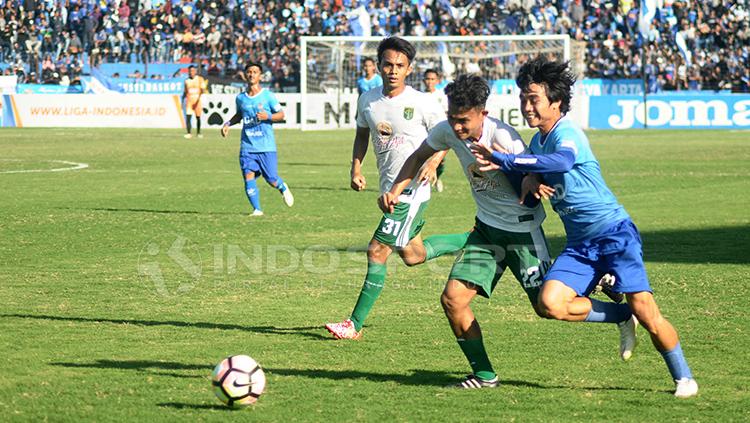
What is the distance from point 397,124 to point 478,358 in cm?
281

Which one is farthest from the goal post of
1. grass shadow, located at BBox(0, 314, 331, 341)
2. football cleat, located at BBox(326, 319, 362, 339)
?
football cleat, located at BBox(326, 319, 362, 339)

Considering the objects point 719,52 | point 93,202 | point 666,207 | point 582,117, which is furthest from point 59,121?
point 666,207

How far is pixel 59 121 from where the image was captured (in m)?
48.6

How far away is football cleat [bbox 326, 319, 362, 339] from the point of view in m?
8.18

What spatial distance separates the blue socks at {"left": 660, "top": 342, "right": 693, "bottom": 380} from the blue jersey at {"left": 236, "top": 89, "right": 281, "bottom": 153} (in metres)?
11.1

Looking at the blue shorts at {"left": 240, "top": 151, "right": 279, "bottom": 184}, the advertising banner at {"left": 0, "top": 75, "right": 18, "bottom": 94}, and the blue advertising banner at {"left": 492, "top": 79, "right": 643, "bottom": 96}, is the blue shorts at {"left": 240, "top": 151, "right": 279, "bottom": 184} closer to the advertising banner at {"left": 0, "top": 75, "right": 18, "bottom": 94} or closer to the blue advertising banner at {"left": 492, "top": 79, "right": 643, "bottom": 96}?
the blue advertising banner at {"left": 492, "top": 79, "right": 643, "bottom": 96}

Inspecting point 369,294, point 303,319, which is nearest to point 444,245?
point 369,294

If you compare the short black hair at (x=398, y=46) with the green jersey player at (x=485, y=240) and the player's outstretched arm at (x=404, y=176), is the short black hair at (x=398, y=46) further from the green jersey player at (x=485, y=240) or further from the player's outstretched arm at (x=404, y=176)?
the green jersey player at (x=485, y=240)

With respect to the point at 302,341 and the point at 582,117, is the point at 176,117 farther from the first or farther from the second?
the point at 302,341

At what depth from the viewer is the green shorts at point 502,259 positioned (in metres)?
6.70

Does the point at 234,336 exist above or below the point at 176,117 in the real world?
above

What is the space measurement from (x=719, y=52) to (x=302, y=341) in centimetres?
4175

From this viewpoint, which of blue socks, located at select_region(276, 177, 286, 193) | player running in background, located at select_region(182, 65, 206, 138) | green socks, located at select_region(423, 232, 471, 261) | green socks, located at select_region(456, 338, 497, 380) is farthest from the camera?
player running in background, located at select_region(182, 65, 206, 138)

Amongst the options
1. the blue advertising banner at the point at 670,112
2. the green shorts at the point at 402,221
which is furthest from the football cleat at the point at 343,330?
the blue advertising banner at the point at 670,112
